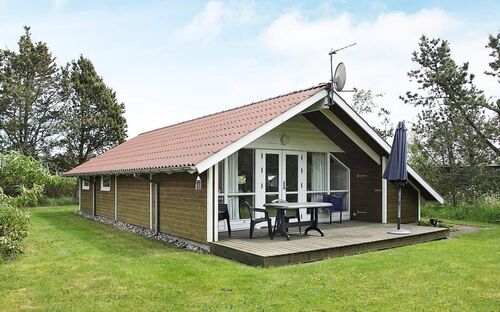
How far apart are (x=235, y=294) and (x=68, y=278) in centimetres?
250

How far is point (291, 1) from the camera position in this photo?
35.7 ft

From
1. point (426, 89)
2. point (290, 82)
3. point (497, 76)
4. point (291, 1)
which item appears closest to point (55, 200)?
point (290, 82)

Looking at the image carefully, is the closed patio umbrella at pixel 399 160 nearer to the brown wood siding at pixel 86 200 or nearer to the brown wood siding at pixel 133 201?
the brown wood siding at pixel 133 201

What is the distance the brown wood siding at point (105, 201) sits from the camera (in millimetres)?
12936

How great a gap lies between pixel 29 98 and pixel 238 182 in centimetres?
1845

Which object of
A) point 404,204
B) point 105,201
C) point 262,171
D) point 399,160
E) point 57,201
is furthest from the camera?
point 57,201

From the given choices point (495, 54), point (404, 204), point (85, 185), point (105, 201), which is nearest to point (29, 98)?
point (85, 185)

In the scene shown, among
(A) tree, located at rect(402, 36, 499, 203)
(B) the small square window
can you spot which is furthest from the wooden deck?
(B) the small square window

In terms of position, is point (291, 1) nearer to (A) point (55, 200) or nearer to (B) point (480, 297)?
(B) point (480, 297)

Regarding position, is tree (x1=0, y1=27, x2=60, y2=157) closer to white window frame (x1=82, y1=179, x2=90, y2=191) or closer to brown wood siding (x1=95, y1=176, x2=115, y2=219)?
white window frame (x1=82, y1=179, x2=90, y2=191)

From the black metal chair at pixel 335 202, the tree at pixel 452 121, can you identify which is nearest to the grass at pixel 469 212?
the tree at pixel 452 121

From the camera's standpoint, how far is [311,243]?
7.84 m

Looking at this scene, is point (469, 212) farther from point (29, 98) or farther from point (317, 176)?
point (29, 98)

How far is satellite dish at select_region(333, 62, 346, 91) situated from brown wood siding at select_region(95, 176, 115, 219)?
7.39 meters
